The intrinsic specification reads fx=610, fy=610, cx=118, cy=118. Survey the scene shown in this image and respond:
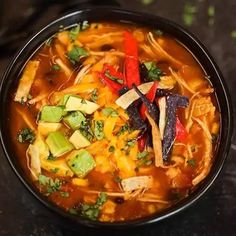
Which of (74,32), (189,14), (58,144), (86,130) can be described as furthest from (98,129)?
(189,14)

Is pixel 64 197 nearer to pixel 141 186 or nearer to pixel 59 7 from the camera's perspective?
pixel 141 186

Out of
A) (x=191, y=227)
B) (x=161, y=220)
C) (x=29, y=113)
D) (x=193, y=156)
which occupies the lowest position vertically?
(x=191, y=227)

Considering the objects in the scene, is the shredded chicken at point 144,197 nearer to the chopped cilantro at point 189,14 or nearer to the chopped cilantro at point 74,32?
the chopped cilantro at point 74,32

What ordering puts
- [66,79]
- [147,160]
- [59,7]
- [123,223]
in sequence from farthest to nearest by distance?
[59,7], [66,79], [147,160], [123,223]

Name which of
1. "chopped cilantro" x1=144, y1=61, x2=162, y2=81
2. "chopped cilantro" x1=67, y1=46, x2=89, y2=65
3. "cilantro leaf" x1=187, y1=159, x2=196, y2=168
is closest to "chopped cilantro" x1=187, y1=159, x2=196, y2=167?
"cilantro leaf" x1=187, y1=159, x2=196, y2=168

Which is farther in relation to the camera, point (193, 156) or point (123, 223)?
point (193, 156)

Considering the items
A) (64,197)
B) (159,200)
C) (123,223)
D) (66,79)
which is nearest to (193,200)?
(159,200)

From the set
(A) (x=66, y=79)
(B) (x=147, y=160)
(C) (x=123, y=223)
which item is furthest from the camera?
(A) (x=66, y=79)

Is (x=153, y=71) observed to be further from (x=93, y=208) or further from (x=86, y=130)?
(x=93, y=208)
